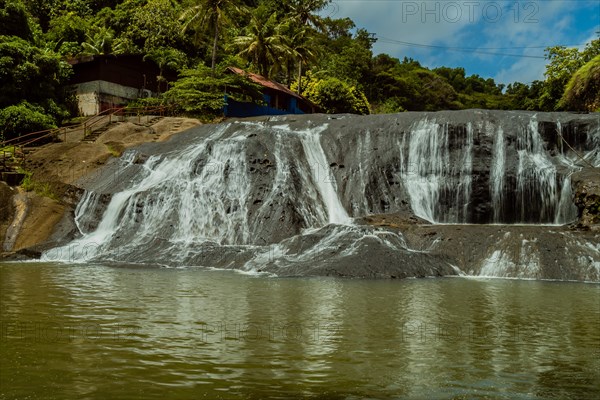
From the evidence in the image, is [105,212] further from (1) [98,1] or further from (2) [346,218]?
(1) [98,1]

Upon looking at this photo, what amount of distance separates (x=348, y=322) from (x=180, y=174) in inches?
597

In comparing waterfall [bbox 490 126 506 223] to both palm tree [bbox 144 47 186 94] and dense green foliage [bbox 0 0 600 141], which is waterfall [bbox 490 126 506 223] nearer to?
dense green foliage [bbox 0 0 600 141]

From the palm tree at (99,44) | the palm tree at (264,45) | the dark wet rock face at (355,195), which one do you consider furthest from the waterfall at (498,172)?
the palm tree at (99,44)

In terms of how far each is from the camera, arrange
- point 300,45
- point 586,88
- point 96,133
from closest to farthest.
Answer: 1. point 96,133
2. point 586,88
3. point 300,45

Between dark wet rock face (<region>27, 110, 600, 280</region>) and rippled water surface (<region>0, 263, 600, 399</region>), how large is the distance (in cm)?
452

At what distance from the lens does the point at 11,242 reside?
66.2ft

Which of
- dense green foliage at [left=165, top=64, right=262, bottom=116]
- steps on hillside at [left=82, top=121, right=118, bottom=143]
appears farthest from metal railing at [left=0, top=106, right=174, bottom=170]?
dense green foliage at [left=165, top=64, right=262, bottom=116]

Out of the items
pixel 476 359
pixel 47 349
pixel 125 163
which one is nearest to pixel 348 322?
pixel 476 359

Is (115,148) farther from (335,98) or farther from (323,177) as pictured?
(335,98)

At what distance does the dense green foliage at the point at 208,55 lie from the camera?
32094mm

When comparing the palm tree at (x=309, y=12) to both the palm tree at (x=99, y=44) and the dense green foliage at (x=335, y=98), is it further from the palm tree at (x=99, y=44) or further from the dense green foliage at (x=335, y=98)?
the palm tree at (x=99, y=44)

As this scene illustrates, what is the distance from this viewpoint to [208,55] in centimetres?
4803

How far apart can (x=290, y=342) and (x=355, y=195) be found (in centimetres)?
1547

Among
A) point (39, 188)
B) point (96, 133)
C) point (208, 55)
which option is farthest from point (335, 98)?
point (39, 188)
